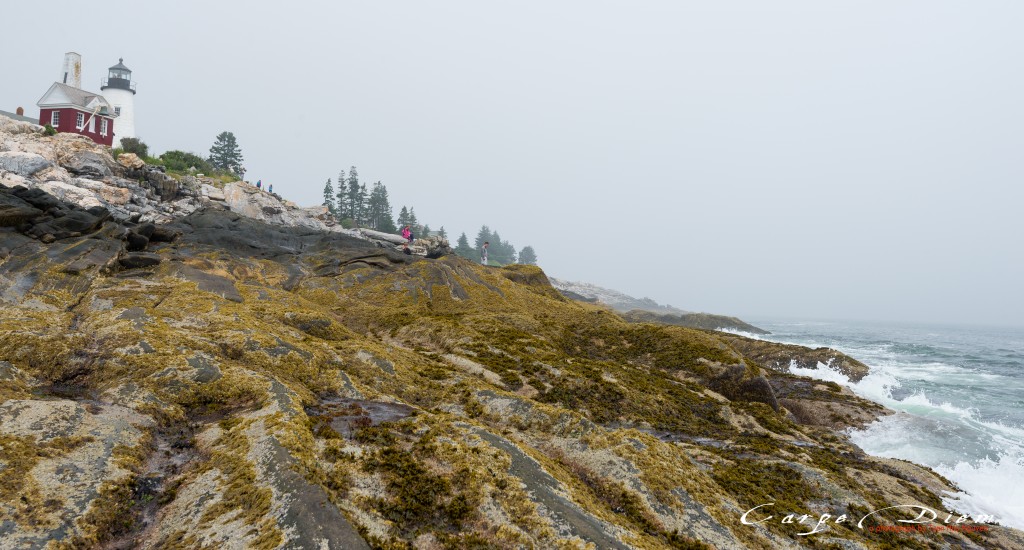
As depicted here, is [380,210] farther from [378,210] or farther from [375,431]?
[375,431]

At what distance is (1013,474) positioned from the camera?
734 inches

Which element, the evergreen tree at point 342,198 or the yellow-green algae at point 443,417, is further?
the evergreen tree at point 342,198

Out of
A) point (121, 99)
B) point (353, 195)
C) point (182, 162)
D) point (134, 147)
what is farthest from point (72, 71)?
point (353, 195)

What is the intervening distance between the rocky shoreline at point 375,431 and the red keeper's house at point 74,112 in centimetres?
6128

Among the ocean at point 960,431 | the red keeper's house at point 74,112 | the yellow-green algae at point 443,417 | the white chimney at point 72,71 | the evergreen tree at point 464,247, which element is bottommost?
the ocean at point 960,431

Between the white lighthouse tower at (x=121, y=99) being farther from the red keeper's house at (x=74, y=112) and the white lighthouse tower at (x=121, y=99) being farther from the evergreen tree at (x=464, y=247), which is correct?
the evergreen tree at (x=464, y=247)

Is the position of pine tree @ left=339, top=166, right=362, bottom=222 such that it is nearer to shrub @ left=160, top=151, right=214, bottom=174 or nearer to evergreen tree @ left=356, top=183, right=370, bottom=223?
evergreen tree @ left=356, top=183, right=370, bottom=223

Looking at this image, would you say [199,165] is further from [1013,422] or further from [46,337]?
[1013,422]

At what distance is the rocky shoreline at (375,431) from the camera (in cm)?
704

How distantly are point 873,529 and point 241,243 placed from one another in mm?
47704

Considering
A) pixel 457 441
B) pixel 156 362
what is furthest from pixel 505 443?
pixel 156 362

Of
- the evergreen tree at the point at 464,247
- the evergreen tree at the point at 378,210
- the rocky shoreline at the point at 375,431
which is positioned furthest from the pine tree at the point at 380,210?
the rocky shoreline at the point at 375,431

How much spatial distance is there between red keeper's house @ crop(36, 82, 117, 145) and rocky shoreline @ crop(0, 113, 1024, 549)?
6128 centimetres

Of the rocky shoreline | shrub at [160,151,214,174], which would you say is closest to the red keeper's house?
shrub at [160,151,214,174]
